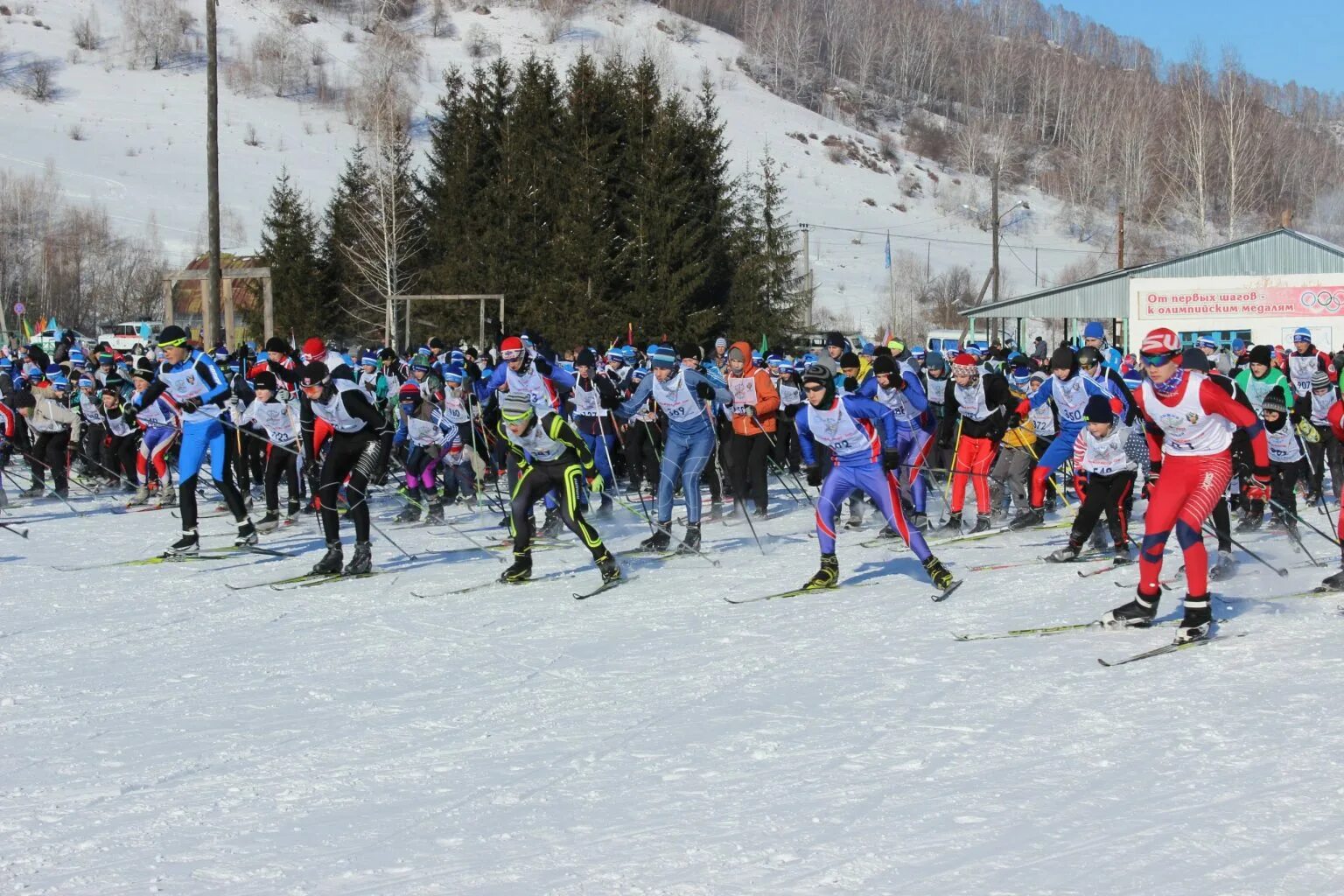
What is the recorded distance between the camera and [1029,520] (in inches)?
518

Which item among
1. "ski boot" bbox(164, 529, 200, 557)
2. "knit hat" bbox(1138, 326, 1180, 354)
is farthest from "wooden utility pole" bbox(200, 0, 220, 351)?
"knit hat" bbox(1138, 326, 1180, 354)

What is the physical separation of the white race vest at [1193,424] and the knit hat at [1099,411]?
2009 millimetres

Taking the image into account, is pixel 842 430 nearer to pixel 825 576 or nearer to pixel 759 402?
pixel 825 576

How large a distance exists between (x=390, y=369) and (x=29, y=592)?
9.16m

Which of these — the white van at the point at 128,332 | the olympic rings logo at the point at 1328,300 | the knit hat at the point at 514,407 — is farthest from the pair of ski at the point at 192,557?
the white van at the point at 128,332

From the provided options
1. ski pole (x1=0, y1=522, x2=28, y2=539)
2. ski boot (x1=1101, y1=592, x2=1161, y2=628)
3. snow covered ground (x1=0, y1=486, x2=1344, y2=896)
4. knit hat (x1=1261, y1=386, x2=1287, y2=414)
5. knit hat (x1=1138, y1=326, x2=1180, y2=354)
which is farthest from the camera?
ski pole (x1=0, y1=522, x2=28, y2=539)

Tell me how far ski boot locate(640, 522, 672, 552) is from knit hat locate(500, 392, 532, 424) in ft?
7.80

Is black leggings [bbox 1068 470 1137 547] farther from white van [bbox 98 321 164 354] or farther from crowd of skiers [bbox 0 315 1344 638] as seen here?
white van [bbox 98 321 164 354]

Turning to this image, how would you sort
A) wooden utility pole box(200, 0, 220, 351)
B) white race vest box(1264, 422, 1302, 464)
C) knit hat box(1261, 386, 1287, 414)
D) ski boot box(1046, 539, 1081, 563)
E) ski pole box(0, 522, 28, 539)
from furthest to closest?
wooden utility pole box(200, 0, 220, 351) → ski pole box(0, 522, 28, 539) → white race vest box(1264, 422, 1302, 464) → knit hat box(1261, 386, 1287, 414) → ski boot box(1046, 539, 1081, 563)

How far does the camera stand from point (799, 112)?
404 ft

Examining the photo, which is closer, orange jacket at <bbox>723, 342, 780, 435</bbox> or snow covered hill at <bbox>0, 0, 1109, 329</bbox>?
orange jacket at <bbox>723, 342, 780, 435</bbox>

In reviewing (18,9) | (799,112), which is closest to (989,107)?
(799,112)

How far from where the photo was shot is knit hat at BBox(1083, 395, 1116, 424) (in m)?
10.2

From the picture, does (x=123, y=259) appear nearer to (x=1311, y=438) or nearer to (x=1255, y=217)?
(x=1311, y=438)
